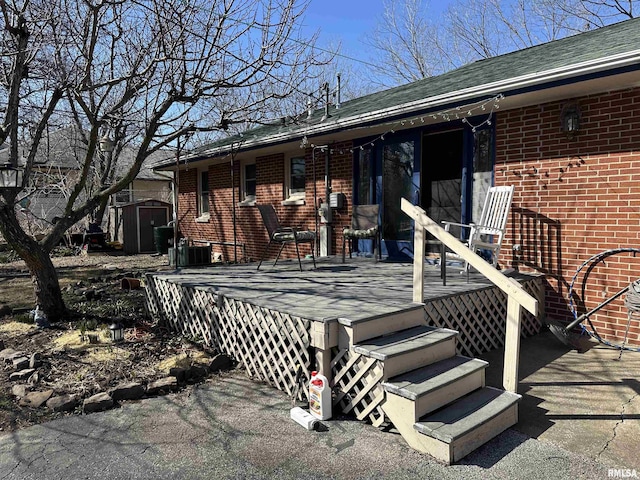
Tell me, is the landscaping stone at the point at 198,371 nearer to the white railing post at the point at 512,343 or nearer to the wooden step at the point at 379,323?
the wooden step at the point at 379,323

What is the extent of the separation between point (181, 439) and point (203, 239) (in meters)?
9.05

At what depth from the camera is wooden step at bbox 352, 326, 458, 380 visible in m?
2.98

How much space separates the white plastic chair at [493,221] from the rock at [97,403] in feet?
12.0

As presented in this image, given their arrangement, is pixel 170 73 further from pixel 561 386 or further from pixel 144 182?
pixel 144 182

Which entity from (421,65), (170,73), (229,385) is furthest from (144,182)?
Result: (229,385)

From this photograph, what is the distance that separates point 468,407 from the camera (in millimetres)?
2916

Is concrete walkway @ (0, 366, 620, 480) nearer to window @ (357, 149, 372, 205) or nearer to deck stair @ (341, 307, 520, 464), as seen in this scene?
deck stair @ (341, 307, 520, 464)

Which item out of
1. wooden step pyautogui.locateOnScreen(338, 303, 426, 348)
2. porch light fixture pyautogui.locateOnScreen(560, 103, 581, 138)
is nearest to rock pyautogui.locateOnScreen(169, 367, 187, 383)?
wooden step pyautogui.locateOnScreen(338, 303, 426, 348)

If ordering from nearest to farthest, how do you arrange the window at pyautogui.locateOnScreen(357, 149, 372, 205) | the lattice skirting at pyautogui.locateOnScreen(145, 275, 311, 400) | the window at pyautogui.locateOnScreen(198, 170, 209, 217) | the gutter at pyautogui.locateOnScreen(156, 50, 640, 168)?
the lattice skirting at pyautogui.locateOnScreen(145, 275, 311, 400) < the gutter at pyautogui.locateOnScreen(156, 50, 640, 168) < the window at pyautogui.locateOnScreen(357, 149, 372, 205) < the window at pyautogui.locateOnScreen(198, 170, 209, 217)

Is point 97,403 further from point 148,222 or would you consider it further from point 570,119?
point 148,222

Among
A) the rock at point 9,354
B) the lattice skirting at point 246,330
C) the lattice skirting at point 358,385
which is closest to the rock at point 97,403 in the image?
the lattice skirting at point 246,330

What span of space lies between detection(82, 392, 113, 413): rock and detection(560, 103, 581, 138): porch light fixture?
16.5ft

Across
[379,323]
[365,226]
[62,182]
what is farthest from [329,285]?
[62,182]

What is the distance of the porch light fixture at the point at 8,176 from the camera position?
4.75m
